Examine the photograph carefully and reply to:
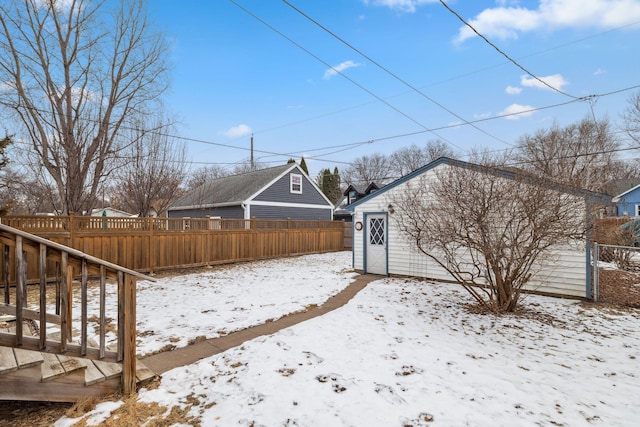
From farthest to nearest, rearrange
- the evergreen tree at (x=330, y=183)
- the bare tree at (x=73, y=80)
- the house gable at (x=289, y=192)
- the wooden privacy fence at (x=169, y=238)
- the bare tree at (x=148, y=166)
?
the evergreen tree at (x=330, y=183)
the house gable at (x=289, y=192)
the bare tree at (x=148, y=166)
the bare tree at (x=73, y=80)
the wooden privacy fence at (x=169, y=238)

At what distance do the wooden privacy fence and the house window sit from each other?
434 cm

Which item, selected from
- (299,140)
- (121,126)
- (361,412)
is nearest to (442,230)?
(361,412)

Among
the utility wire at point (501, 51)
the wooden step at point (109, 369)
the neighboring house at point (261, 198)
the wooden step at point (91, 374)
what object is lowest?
the wooden step at point (109, 369)

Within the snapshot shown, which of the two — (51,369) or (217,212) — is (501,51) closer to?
(51,369)

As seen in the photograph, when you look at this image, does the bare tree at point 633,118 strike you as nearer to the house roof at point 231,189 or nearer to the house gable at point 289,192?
the house gable at point 289,192

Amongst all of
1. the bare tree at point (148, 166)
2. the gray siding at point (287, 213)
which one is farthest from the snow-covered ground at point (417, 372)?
the gray siding at point (287, 213)

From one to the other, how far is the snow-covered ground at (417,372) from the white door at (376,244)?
382 cm

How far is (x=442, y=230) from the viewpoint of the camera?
575 centimetres

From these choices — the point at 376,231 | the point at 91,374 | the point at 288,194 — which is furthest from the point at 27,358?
the point at 288,194

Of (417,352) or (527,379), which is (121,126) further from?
(527,379)

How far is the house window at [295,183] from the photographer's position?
18.8 m

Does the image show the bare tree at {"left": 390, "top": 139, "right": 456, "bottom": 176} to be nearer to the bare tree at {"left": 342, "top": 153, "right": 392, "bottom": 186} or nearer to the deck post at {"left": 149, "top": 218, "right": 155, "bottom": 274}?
the bare tree at {"left": 342, "top": 153, "right": 392, "bottom": 186}

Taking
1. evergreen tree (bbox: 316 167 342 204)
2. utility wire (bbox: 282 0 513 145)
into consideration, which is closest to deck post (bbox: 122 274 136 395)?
utility wire (bbox: 282 0 513 145)

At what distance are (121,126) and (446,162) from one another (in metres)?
11.3
